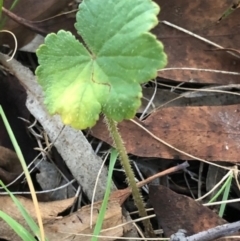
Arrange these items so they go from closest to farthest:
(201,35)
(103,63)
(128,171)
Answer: (103,63), (128,171), (201,35)

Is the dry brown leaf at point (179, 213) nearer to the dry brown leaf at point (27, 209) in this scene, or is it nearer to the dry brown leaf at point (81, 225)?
the dry brown leaf at point (81, 225)

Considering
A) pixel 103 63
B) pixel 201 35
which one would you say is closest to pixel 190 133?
pixel 201 35

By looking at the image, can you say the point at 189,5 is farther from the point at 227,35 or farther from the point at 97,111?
the point at 97,111

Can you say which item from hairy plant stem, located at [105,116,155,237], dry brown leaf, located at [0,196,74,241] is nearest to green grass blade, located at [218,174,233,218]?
hairy plant stem, located at [105,116,155,237]

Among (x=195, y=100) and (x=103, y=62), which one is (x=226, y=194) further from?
(x=103, y=62)

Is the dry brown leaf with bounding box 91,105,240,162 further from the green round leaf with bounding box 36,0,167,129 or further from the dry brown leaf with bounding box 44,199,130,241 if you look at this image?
the green round leaf with bounding box 36,0,167,129

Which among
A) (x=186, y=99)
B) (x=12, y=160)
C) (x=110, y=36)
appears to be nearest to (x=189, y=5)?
(x=186, y=99)
